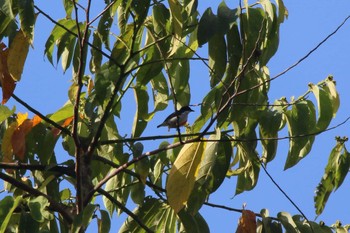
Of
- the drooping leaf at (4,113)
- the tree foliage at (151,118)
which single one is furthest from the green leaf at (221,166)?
the drooping leaf at (4,113)

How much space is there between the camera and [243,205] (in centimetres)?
360

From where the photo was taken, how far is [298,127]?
3.59 metres

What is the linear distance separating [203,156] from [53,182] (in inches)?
29.9

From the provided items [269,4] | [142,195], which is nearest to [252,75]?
[269,4]

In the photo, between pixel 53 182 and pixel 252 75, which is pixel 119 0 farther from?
pixel 53 182

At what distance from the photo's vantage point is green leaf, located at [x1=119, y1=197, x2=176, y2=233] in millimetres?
3699

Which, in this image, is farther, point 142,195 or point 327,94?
point 142,195

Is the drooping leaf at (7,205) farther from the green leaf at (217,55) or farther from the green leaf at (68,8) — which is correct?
the green leaf at (68,8)

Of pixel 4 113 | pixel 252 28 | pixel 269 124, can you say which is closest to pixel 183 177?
pixel 269 124

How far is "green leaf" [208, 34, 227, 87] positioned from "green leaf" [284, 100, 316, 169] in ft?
1.55

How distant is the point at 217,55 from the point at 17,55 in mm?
726

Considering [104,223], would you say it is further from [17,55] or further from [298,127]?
[298,127]

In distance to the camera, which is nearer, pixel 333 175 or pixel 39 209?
pixel 39 209

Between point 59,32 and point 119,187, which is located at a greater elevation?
point 59,32
